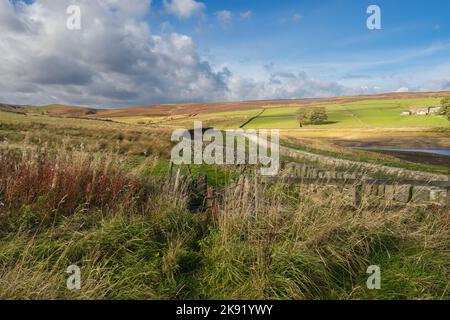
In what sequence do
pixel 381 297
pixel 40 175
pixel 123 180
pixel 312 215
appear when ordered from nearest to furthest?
pixel 381 297 < pixel 312 215 < pixel 40 175 < pixel 123 180

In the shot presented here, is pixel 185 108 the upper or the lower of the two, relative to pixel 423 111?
upper

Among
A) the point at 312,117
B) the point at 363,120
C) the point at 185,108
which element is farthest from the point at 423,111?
the point at 185,108

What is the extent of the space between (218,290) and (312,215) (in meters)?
2.09

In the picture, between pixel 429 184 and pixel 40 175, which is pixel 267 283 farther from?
pixel 429 184

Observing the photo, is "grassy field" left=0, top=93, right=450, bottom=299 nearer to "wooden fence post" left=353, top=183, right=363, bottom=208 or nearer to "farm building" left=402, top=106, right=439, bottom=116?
"wooden fence post" left=353, top=183, right=363, bottom=208

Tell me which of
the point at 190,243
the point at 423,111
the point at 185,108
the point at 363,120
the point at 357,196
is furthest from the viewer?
the point at 185,108

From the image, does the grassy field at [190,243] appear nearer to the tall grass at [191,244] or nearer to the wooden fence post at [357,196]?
the tall grass at [191,244]

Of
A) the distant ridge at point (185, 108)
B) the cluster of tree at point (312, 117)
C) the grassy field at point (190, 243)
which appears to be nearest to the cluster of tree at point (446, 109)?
the cluster of tree at point (312, 117)

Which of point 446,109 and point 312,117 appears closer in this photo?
point 446,109

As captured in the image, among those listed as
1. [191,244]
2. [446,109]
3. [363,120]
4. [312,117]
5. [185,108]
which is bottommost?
[191,244]

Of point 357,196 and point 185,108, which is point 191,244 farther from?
point 185,108
